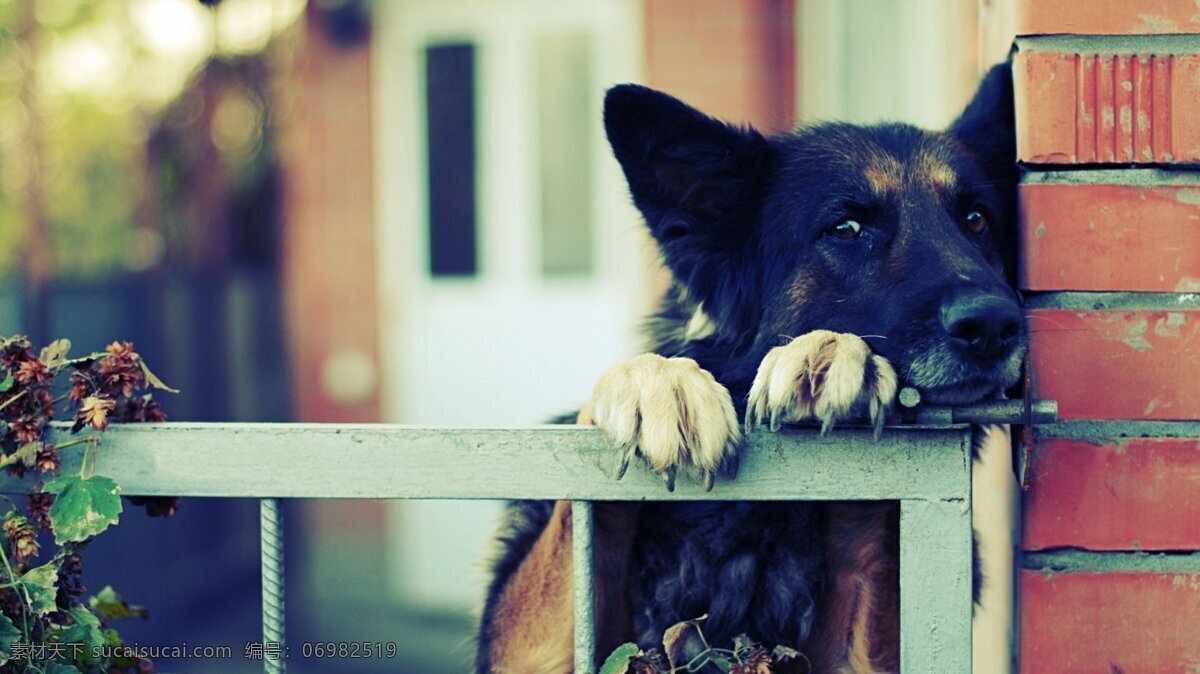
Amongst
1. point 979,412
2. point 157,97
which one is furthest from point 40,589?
point 157,97

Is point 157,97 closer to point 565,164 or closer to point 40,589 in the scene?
point 565,164

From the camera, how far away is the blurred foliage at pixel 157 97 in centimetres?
537

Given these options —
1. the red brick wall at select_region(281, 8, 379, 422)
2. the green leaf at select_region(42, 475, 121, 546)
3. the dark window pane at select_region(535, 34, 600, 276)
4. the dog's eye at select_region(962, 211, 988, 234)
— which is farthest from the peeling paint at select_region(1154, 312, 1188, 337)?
the red brick wall at select_region(281, 8, 379, 422)

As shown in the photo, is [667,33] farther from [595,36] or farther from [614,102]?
[614,102]

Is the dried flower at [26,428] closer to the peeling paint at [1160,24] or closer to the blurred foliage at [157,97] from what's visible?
the peeling paint at [1160,24]

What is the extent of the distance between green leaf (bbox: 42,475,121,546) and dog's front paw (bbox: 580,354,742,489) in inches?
25.1

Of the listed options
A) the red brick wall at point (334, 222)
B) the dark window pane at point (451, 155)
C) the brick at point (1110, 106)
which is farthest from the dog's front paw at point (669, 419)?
the red brick wall at point (334, 222)

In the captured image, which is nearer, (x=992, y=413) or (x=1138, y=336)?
(x=992, y=413)

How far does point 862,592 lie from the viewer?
1.74 m

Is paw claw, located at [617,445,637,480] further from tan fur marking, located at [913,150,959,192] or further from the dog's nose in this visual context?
tan fur marking, located at [913,150,959,192]

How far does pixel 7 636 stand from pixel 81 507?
0.64 ft

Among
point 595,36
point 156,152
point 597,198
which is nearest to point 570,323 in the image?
point 597,198

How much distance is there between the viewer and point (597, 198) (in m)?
6.14

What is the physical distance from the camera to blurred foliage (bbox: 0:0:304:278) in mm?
5371
